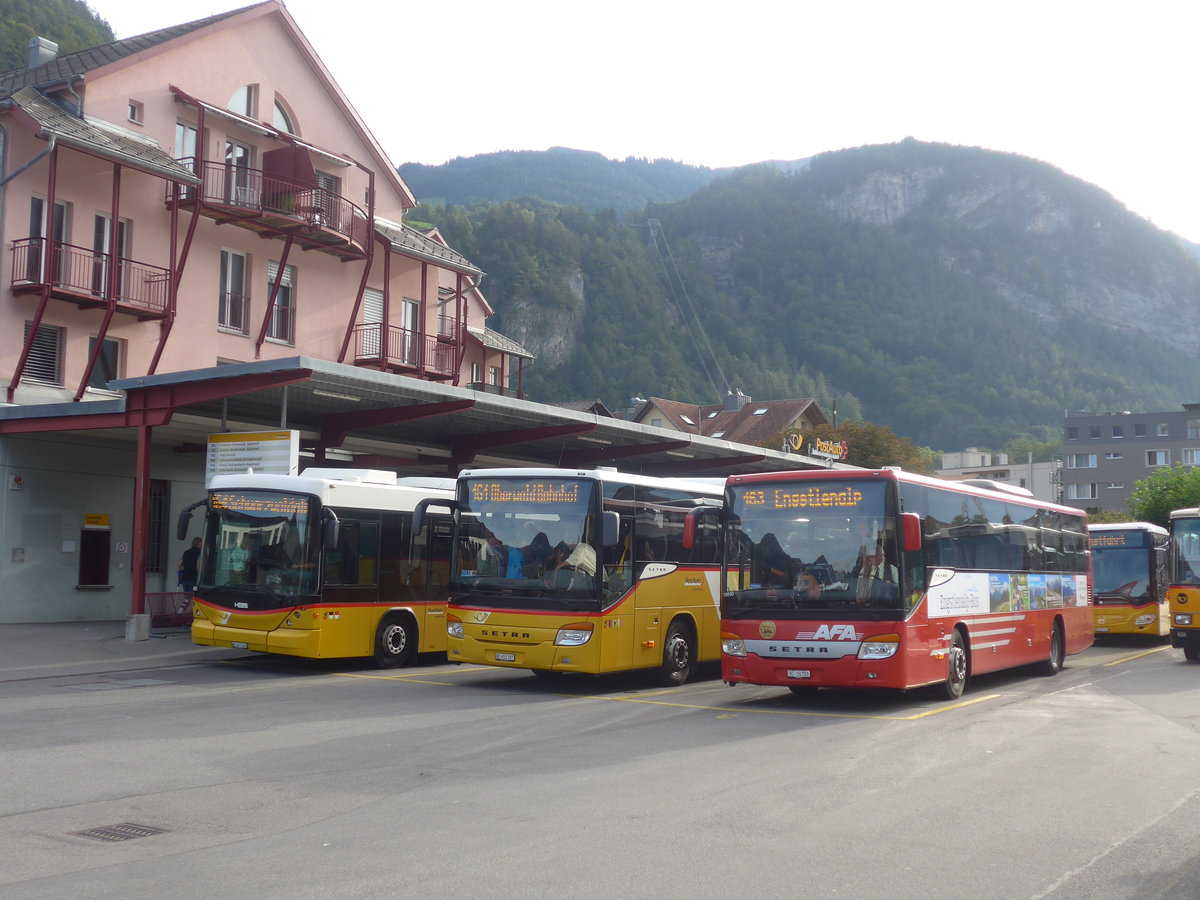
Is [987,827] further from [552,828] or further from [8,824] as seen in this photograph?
[8,824]

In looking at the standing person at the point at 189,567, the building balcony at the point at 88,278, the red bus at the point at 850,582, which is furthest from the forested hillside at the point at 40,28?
the red bus at the point at 850,582

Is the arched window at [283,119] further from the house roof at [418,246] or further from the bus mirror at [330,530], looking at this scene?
the bus mirror at [330,530]

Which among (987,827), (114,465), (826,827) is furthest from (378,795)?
(114,465)

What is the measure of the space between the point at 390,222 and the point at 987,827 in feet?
107

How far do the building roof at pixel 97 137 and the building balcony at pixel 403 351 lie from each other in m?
7.82

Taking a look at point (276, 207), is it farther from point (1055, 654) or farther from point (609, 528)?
point (1055, 654)

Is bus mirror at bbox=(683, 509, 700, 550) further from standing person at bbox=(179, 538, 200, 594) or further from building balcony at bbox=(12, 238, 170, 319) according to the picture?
building balcony at bbox=(12, 238, 170, 319)

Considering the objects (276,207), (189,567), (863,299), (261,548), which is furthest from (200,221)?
(863,299)

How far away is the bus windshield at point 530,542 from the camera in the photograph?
49.6ft

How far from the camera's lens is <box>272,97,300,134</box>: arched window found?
110ft

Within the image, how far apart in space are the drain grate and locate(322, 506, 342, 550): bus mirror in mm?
9381

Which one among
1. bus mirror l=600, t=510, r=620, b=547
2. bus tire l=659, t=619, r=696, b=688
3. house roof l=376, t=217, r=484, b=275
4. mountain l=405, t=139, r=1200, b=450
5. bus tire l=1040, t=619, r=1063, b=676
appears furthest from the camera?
mountain l=405, t=139, r=1200, b=450

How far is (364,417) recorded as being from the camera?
25.6 meters

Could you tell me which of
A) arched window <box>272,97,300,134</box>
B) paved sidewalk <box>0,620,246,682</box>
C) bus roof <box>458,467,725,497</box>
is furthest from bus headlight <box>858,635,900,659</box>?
arched window <box>272,97,300,134</box>
